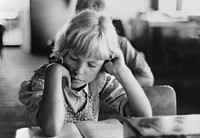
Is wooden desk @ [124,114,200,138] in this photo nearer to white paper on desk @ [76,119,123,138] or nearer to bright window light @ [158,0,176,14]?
white paper on desk @ [76,119,123,138]

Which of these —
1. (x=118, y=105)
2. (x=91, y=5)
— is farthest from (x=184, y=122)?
(x=91, y=5)

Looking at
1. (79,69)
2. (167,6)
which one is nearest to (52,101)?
(79,69)

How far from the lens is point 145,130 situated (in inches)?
31.4

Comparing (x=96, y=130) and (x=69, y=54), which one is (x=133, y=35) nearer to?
(x=69, y=54)

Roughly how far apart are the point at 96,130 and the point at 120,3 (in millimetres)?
862

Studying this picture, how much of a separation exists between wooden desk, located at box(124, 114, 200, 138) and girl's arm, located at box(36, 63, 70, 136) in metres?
0.36

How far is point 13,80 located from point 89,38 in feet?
1.99

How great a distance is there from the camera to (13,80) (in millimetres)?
1737

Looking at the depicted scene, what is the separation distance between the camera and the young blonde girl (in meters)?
1.25

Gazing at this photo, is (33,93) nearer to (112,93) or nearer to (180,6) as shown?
(112,93)

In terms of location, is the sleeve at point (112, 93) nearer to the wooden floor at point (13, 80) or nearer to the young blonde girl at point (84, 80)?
the young blonde girl at point (84, 80)

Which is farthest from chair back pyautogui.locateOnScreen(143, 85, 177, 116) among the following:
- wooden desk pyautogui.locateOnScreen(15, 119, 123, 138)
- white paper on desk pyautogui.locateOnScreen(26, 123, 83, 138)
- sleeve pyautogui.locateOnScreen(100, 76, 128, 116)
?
white paper on desk pyautogui.locateOnScreen(26, 123, 83, 138)

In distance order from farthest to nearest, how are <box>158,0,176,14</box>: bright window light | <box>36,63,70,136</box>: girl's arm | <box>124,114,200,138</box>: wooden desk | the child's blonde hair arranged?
1. <box>158,0,176,14</box>: bright window light
2. the child's blonde hair
3. <box>36,63,70,136</box>: girl's arm
4. <box>124,114,200,138</box>: wooden desk

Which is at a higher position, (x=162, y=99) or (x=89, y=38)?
(x=89, y=38)
